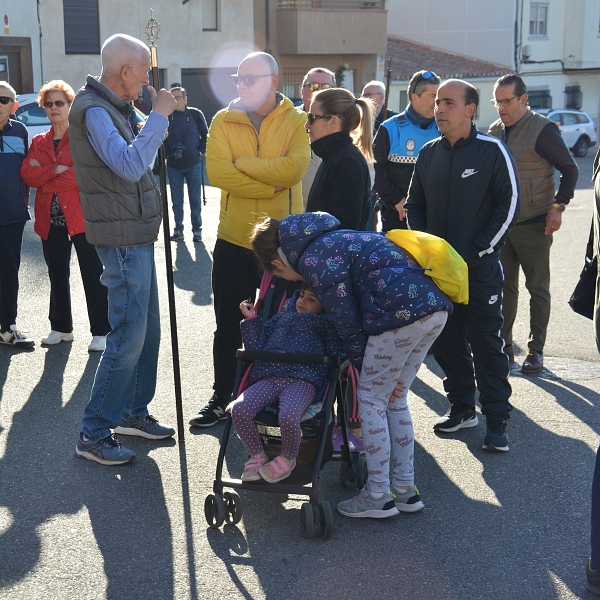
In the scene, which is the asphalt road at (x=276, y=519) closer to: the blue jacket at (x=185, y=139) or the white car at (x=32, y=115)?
the blue jacket at (x=185, y=139)

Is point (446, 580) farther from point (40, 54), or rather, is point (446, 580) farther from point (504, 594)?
point (40, 54)

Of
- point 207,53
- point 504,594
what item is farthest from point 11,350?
point 207,53

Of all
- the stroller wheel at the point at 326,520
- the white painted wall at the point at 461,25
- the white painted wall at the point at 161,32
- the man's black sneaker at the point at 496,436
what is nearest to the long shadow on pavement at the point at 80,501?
the stroller wheel at the point at 326,520

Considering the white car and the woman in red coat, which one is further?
the white car

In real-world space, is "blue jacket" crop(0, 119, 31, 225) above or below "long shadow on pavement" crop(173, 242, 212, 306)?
above

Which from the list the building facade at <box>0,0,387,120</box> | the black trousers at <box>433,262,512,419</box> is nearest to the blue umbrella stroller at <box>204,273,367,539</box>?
the black trousers at <box>433,262,512,419</box>

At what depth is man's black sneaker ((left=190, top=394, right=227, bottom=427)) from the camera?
220 inches

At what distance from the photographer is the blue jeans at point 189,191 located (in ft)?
41.2

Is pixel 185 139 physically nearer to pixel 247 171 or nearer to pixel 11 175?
pixel 11 175

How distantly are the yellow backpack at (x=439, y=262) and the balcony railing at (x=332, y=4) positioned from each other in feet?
100

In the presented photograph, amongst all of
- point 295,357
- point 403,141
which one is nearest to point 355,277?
point 295,357

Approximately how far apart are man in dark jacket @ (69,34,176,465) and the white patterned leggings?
1.43 metres

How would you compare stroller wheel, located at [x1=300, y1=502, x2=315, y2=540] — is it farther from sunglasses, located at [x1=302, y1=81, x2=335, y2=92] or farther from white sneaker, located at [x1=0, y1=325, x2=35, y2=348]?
sunglasses, located at [x1=302, y1=81, x2=335, y2=92]

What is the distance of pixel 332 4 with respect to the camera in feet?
113
